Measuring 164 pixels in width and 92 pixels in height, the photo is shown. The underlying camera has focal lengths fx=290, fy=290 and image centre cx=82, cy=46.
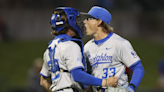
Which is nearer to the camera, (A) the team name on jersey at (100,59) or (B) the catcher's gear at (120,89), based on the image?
(B) the catcher's gear at (120,89)

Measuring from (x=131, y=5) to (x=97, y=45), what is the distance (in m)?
13.9

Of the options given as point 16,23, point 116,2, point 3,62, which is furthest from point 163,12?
point 3,62

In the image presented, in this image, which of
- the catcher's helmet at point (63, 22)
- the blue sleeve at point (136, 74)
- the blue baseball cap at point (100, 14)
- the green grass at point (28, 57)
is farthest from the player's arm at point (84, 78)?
the green grass at point (28, 57)

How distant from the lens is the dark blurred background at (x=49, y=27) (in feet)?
50.1

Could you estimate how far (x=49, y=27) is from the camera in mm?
16609

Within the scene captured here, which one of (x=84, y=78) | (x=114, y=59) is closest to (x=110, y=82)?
(x=84, y=78)

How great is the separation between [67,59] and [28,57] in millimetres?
11890

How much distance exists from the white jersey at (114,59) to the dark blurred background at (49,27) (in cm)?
1081

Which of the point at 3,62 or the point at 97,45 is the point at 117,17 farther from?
the point at 97,45

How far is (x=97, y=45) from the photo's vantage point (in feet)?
13.6

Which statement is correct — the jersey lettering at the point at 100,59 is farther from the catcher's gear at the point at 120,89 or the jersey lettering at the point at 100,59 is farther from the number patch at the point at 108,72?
the catcher's gear at the point at 120,89

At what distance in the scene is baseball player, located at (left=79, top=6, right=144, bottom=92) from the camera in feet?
12.2

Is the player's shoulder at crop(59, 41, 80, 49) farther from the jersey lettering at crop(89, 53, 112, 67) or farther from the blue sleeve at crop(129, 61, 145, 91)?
the blue sleeve at crop(129, 61, 145, 91)

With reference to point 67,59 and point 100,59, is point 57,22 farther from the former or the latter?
point 100,59
